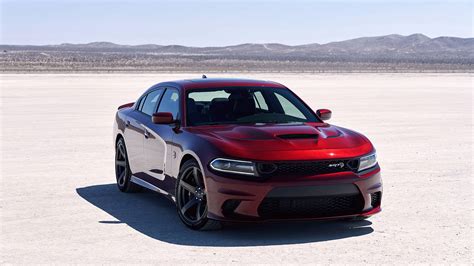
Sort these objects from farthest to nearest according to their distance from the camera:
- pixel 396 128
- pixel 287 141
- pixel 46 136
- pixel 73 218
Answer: pixel 396 128
pixel 46 136
pixel 73 218
pixel 287 141

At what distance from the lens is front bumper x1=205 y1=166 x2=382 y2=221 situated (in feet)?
24.6

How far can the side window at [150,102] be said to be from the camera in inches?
395

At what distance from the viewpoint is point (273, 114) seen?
9.14m

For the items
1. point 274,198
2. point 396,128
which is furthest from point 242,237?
point 396,128

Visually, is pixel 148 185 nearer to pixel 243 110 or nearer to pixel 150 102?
pixel 150 102

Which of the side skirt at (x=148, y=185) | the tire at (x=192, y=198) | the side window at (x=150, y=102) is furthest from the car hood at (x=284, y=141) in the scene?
the side window at (x=150, y=102)

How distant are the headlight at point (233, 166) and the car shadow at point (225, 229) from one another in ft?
1.64

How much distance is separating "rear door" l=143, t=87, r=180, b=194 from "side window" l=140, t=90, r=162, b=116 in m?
0.22

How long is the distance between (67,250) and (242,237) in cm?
158

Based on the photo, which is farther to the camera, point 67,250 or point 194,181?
point 194,181

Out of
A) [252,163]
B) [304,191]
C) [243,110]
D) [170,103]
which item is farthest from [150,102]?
[304,191]

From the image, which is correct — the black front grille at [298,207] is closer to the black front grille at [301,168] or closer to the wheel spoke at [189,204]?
the black front grille at [301,168]

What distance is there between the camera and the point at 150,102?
33.5 feet

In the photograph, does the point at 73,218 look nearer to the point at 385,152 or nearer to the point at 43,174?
the point at 43,174
